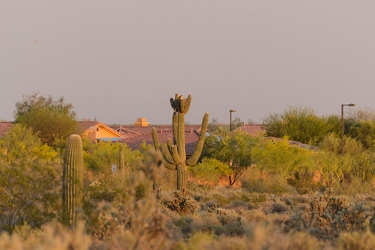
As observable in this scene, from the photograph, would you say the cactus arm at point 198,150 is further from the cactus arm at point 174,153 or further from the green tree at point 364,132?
the green tree at point 364,132

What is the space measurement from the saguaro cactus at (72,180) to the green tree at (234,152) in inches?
932

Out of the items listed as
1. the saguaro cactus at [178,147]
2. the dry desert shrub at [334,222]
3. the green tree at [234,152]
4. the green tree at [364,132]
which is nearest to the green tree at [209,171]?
the green tree at [234,152]

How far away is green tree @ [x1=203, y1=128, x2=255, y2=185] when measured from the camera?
38.3 meters

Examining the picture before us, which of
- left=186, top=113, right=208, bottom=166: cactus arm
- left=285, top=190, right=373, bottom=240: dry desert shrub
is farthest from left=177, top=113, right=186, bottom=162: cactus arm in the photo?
left=285, top=190, right=373, bottom=240: dry desert shrub

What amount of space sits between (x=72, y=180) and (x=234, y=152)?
24708 mm

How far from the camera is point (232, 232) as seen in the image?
14.1 metres

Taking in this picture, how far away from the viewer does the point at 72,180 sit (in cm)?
1454

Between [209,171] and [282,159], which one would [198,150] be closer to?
[209,171]

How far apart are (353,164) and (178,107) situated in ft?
43.1

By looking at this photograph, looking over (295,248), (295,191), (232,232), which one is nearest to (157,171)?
(295,248)

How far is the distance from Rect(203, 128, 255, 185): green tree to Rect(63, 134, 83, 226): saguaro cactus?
23.7m

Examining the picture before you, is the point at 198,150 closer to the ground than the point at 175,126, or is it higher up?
closer to the ground

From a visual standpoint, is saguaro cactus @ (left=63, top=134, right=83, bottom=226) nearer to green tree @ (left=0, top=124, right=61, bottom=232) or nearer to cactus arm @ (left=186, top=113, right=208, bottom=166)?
green tree @ (left=0, top=124, right=61, bottom=232)

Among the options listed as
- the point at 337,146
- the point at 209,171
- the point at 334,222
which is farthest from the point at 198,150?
the point at 337,146
